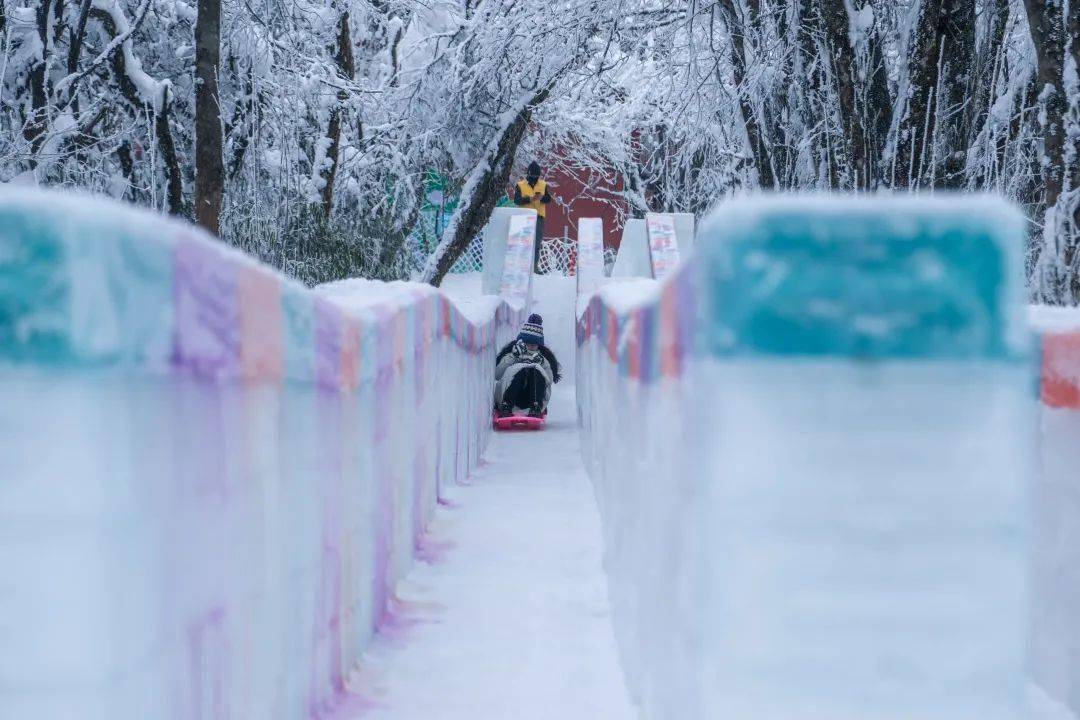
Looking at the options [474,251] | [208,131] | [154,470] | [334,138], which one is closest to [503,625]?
[154,470]

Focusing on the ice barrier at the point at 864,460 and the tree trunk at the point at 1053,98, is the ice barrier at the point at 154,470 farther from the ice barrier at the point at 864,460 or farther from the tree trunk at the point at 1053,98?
the tree trunk at the point at 1053,98

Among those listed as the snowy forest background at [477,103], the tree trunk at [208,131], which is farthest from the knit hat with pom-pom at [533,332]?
the tree trunk at [208,131]

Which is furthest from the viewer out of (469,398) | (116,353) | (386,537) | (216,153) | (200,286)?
(216,153)

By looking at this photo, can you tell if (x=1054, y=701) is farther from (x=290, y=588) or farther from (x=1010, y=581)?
(x=290, y=588)

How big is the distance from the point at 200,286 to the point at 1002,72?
602 centimetres

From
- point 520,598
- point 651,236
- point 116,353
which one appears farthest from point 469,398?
point 651,236

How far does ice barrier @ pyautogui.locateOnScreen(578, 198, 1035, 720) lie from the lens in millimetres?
1159

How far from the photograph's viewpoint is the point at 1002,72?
242 inches

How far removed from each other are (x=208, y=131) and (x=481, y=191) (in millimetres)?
4283

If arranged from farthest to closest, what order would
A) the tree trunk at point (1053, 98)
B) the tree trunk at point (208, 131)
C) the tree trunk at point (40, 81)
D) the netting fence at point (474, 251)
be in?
1. the netting fence at point (474, 251)
2. the tree trunk at point (40, 81)
3. the tree trunk at point (208, 131)
4. the tree trunk at point (1053, 98)

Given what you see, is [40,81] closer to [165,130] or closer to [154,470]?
[165,130]

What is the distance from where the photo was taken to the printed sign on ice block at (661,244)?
930 cm

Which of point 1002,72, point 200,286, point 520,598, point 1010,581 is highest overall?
point 1002,72

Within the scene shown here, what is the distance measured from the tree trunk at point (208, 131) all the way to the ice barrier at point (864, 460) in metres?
6.06
